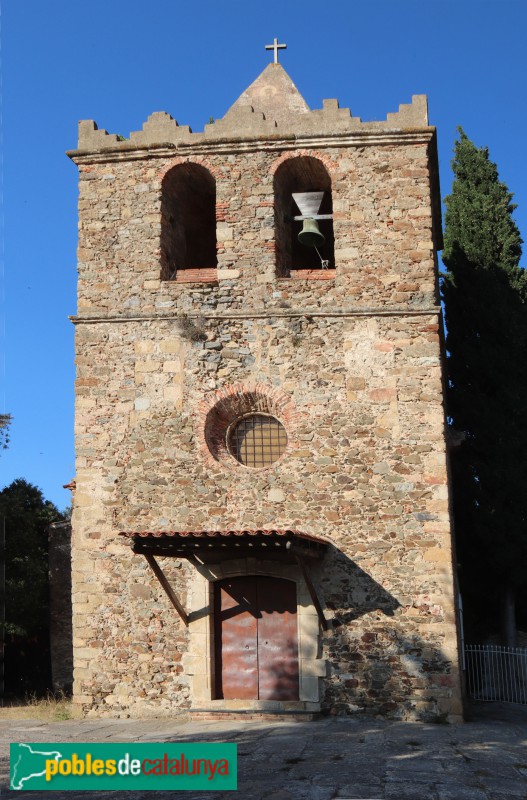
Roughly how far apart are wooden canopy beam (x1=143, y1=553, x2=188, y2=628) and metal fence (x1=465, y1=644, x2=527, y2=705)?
599 centimetres

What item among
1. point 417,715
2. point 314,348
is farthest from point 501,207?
point 417,715

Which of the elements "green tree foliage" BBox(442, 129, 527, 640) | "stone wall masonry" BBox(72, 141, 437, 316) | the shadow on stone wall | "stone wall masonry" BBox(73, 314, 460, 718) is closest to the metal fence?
"green tree foliage" BBox(442, 129, 527, 640)

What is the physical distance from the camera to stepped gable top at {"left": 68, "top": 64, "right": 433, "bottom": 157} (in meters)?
13.4

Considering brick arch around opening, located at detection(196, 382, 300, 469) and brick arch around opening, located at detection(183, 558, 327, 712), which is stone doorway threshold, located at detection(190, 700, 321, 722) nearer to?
brick arch around opening, located at detection(183, 558, 327, 712)

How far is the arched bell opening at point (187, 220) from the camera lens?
13779 millimetres

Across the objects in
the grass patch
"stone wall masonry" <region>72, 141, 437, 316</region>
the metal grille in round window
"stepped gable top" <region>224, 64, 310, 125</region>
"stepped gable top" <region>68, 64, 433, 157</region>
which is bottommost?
the grass patch

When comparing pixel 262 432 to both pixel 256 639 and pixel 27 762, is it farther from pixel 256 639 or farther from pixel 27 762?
pixel 27 762

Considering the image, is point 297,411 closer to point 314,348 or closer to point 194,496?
point 314,348

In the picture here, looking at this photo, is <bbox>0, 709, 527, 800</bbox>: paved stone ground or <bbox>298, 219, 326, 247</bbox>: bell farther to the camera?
<bbox>298, 219, 326, 247</bbox>: bell

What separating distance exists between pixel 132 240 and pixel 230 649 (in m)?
6.33

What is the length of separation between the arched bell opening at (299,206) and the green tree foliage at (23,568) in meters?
7.85

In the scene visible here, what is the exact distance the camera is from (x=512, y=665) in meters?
15.3

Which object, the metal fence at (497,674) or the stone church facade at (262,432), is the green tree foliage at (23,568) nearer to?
the stone church facade at (262,432)

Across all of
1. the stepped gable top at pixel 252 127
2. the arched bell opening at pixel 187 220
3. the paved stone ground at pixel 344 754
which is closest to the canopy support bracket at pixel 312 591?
the paved stone ground at pixel 344 754
